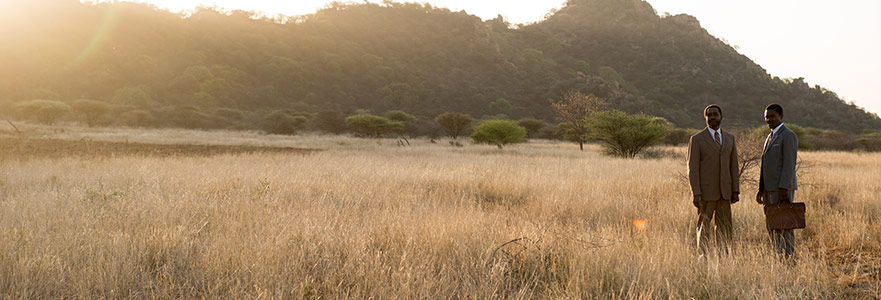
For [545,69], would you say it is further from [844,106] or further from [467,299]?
[467,299]

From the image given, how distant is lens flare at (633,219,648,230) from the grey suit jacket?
1329 millimetres

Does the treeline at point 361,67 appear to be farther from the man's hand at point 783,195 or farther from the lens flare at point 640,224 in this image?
the man's hand at point 783,195

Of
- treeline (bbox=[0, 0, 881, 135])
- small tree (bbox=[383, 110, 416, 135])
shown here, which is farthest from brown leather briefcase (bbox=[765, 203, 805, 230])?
treeline (bbox=[0, 0, 881, 135])

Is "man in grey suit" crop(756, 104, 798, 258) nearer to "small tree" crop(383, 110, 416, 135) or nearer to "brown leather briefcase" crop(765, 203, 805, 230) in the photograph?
"brown leather briefcase" crop(765, 203, 805, 230)

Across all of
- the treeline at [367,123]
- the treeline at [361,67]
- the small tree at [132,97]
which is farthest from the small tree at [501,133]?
the small tree at [132,97]

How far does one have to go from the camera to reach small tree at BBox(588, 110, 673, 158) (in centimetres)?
2023

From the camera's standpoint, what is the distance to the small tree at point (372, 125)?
39812mm

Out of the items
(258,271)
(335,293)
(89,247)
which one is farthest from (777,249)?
(89,247)

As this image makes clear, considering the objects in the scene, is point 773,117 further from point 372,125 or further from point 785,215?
point 372,125

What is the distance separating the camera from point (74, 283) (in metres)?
2.81

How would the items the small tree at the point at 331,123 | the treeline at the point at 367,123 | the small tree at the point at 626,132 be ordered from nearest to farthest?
the small tree at the point at 626,132
the treeline at the point at 367,123
the small tree at the point at 331,123

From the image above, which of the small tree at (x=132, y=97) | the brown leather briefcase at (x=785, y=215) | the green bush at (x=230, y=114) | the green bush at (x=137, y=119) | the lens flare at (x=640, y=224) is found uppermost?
the small tree at (x=132, y=97)

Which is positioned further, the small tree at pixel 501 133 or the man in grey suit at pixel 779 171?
the small tree at pixel 501 133

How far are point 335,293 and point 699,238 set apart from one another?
3578 mm
